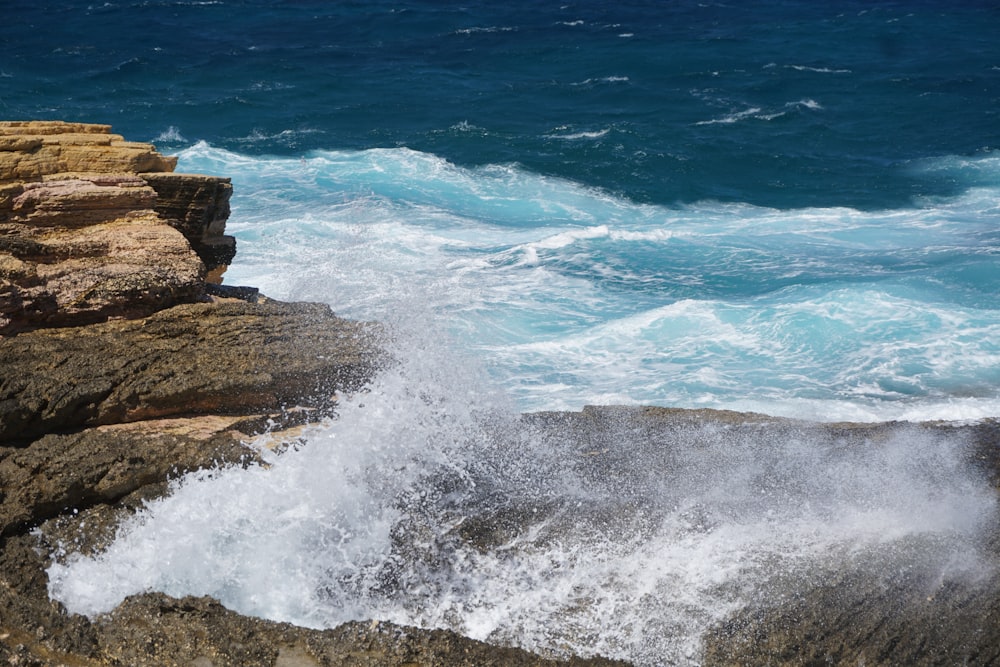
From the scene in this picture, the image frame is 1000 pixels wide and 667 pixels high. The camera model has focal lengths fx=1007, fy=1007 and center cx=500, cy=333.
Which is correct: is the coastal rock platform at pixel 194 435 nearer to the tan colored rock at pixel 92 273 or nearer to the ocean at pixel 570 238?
the tan colored rock at pixel 92 273

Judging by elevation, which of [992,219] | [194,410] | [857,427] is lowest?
[992,219]

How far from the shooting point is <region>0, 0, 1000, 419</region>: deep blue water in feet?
42.9

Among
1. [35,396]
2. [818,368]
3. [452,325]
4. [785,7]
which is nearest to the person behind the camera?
[35,396]

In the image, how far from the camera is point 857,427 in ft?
25.8

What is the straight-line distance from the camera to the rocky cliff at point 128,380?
5.39 metres

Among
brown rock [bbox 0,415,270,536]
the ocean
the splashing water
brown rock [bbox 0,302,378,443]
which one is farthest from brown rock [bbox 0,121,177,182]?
the splashing water

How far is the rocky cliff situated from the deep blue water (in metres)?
3.50

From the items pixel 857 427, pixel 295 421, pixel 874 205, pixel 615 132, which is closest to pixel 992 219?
pixel 874 205

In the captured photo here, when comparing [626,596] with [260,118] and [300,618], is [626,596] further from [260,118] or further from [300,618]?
[260,118]

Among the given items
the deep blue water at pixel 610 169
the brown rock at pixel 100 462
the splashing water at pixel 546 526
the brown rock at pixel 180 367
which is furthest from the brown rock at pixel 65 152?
the deep blue water at pixel 610 169

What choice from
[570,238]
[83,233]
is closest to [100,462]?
[83,233]

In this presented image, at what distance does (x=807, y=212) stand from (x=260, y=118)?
13932mm

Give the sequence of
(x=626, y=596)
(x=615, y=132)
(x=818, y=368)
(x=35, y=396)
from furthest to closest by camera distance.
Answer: (x=615, y=132), (x=818, y=368), (x=35, y=396), (x=626, y=596)

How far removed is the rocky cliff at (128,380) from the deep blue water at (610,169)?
11.5 ft
